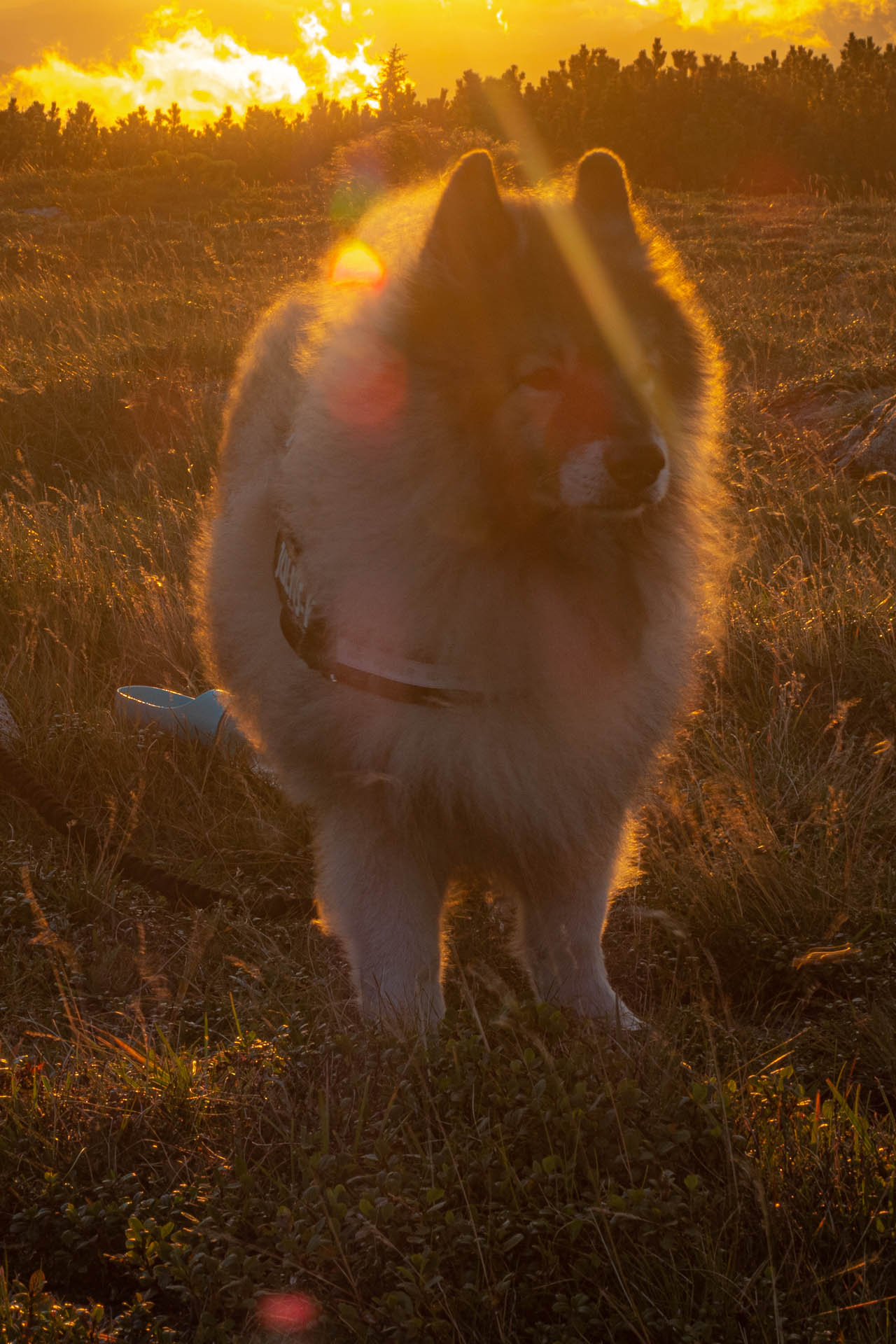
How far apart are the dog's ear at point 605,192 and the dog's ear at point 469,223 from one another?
0.34 metres

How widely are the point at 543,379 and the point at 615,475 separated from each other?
270 mm

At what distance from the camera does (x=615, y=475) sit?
212 centimetres

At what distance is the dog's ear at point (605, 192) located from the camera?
2471mm

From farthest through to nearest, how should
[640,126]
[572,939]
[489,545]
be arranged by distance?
[640,126] → [572,939] → [489,545]

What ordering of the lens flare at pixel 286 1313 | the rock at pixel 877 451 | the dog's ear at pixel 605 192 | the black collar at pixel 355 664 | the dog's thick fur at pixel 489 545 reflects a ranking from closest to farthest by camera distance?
the lens flare at pixel 286 1313, the dog's thick fur at pixel 489 545, the black collar at pixel 355 664, the dog's ear at pixel 605 192, the rock at pixel 877 451

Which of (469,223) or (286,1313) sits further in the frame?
(469,223)

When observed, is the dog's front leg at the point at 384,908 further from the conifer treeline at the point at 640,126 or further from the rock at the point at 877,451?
the conifer treeline at the point at 640,126

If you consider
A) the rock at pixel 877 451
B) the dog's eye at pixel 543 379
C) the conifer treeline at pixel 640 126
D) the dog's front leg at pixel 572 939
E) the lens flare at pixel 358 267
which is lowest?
the dog's front leg at pixel 572 939

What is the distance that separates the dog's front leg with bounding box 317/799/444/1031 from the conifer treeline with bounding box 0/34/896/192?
2133 cm

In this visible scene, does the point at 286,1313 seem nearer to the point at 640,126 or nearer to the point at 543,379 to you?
the point at 543,379

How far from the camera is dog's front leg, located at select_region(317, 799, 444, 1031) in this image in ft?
8.30

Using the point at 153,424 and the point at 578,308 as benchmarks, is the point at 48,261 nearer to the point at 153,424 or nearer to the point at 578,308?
the point at 153,424

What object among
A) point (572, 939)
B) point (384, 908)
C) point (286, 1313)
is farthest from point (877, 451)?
point (286, 1313)

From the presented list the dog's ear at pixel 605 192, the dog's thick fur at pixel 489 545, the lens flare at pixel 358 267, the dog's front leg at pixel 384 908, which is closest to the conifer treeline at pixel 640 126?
the lens flare at pixel 358 267
